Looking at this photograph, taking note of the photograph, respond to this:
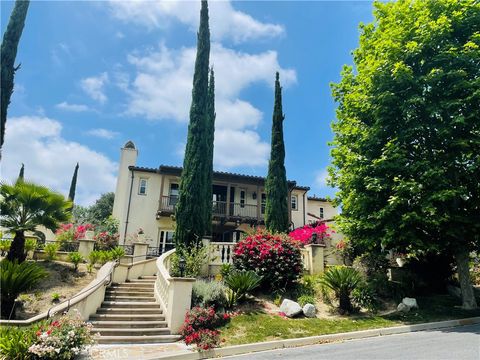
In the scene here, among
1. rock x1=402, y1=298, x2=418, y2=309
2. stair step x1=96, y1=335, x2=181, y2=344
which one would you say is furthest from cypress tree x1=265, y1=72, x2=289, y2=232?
stair step x1=96, y1=335, x2=181, y2=344

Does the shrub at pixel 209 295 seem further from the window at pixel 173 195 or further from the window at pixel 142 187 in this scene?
the window at pixel 142 187

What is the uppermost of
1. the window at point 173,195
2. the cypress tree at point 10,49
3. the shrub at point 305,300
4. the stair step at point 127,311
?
the cypress tree at point 10,49

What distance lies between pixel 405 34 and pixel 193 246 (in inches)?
463

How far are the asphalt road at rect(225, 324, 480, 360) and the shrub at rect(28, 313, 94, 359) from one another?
11.4 ft

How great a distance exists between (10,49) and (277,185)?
1563cm

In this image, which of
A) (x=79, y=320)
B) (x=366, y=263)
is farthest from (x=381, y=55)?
(x=79, y=320)

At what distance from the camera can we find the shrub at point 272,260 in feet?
38.6

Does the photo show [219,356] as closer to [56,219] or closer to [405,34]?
[56,219]

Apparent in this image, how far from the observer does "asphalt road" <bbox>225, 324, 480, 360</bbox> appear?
22.1ft

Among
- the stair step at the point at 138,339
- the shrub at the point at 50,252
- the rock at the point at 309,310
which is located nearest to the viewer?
the stair step at the point at 138,339

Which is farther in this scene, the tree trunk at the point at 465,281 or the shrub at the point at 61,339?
the tree trunk at the point at 465,281

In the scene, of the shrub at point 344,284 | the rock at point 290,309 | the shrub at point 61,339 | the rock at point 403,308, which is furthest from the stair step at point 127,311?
the rock at point 403,308

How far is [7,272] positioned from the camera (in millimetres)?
8398

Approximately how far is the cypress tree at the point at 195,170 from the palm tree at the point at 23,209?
5068mm
